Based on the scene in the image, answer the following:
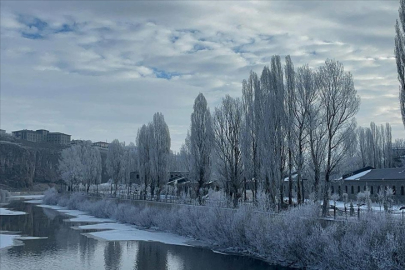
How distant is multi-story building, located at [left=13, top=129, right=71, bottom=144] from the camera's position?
618ft

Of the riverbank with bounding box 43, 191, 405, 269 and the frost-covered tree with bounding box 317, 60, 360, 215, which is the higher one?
the frost-covered tree with bounding box 317, 60, 360, 215

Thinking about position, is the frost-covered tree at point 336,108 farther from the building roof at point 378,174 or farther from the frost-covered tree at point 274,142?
the building roof at point 378,174

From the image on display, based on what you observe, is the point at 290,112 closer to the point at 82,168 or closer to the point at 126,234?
the point at 126,234

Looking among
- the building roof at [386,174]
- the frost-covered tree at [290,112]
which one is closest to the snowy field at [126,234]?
the frost-covered tree at [290,112]

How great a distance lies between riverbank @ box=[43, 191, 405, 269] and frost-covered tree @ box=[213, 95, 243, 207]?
3837 mm

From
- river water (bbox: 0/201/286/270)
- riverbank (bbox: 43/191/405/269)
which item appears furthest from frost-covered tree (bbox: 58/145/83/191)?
riverbank (bbox: 43/191/405/269)

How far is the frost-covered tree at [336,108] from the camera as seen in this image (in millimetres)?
23672

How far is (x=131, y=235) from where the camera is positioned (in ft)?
97.5

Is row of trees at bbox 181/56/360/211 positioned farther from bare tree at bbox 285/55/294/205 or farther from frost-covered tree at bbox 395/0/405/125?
frost-covered tree at bbox 395/0/405/125

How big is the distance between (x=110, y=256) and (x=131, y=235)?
7.62 metres

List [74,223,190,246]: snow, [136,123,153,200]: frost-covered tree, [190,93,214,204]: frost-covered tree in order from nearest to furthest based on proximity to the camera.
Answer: [74,223,190,246]: snow, [190,93,214,204]: frost-covered tree, [136,123,153,200]: frost-covered tree

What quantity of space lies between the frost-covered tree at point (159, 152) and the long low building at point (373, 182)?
62.6 feet

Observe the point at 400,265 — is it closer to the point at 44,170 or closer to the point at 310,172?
the point at 310,172

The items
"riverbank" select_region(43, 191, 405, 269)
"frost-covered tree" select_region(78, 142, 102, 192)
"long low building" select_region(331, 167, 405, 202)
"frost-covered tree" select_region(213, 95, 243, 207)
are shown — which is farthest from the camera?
"frost-covered tree" select_region(78, 142, 102, 192)
